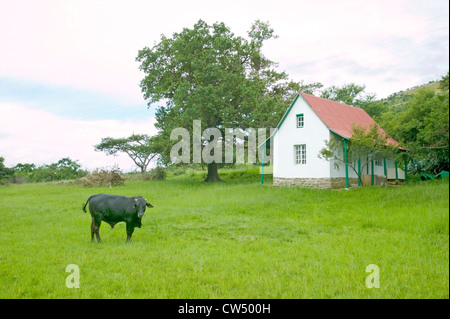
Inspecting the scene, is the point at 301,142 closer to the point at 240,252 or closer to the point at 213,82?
the point at 213,82

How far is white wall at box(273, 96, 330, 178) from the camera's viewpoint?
72.7 ft

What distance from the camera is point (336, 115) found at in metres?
24.3

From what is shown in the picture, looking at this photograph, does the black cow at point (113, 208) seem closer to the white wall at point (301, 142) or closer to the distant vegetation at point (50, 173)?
the white wall at point (301, 142)

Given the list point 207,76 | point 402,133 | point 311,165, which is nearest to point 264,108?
point 207,76

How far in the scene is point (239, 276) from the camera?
582 centimetres

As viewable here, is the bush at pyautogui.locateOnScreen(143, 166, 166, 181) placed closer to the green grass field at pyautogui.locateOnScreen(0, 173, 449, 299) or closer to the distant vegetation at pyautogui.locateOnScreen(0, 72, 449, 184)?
the distant vegetation at pyautogui.locateOnScreen(0, 72, 449, 184)
